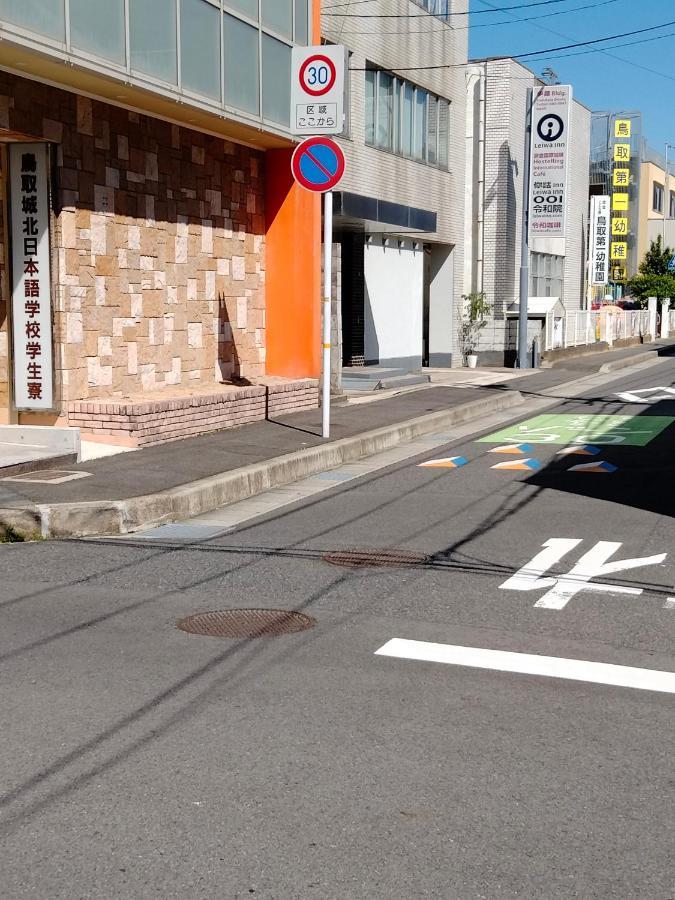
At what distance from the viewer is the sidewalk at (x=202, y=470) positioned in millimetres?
9859

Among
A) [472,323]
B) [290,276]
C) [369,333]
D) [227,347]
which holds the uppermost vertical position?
[290,276]

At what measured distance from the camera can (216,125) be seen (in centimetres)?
1634

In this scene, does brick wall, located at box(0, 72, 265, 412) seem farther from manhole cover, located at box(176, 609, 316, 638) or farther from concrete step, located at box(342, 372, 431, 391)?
manhole cover, located at box(176, 609, 316, 638)

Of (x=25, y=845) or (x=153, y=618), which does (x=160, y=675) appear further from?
(x=25, y=845)

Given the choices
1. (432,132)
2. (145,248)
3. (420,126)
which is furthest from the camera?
(432,132)

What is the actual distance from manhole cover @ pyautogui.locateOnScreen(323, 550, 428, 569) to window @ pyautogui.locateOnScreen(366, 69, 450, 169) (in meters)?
18.6

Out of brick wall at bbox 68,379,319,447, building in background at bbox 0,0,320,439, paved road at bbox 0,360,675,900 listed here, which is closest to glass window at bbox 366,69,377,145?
building in background at bbox 0,0,320,439

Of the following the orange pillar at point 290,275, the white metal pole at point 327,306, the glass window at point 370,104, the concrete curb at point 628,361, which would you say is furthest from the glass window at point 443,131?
the white metal pole at point 327,306

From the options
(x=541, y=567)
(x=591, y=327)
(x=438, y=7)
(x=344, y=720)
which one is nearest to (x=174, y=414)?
(x=541, y=567)

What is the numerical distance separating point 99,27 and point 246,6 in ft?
13.1

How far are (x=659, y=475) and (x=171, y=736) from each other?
8.99 meters

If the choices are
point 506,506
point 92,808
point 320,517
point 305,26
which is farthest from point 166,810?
point 305,26

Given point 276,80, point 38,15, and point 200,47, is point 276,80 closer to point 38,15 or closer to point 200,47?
point 200,47

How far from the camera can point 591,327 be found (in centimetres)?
4250
